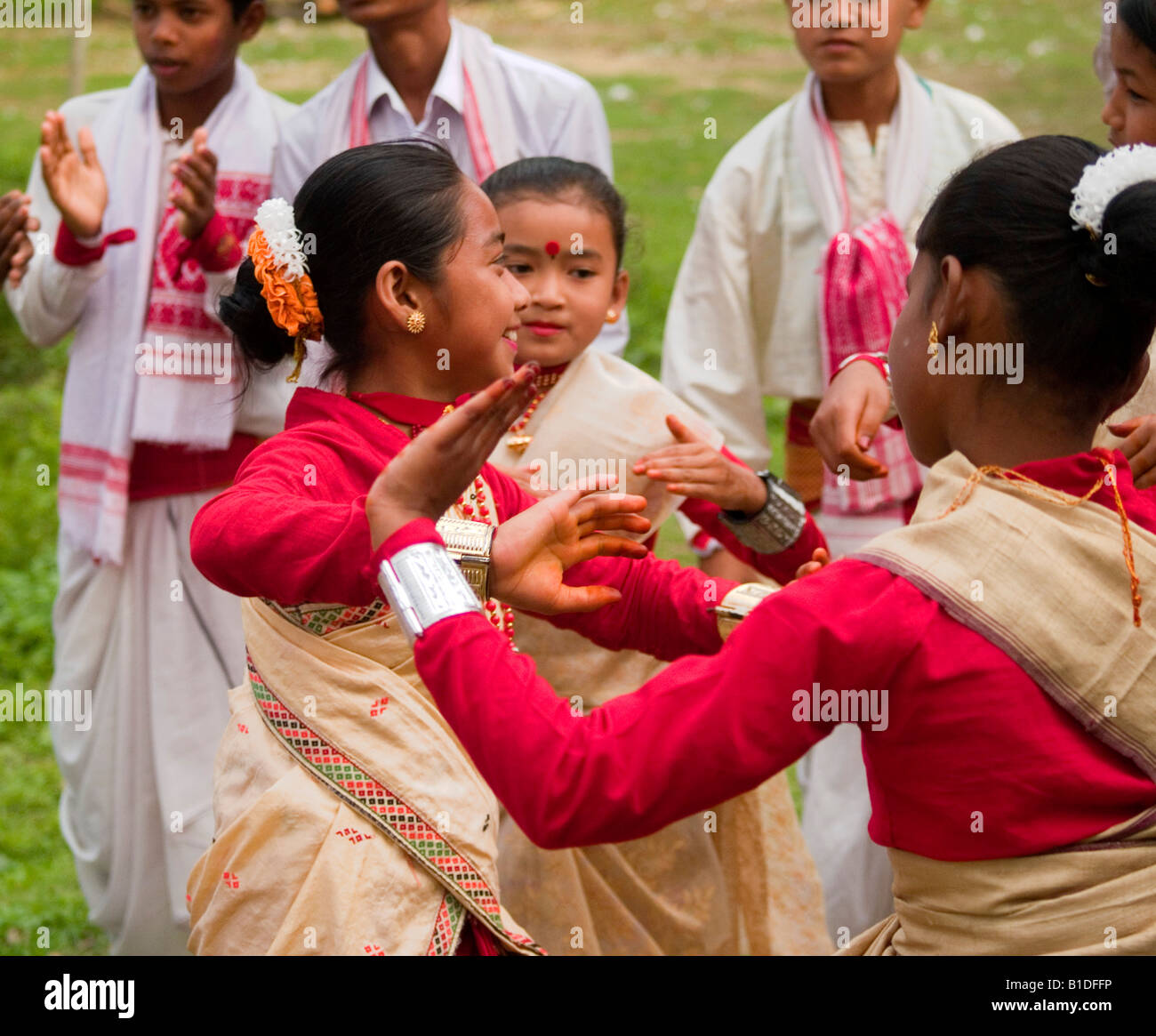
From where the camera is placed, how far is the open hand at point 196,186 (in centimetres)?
444

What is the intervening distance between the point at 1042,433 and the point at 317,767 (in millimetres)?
1303

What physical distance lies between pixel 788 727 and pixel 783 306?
2865mm

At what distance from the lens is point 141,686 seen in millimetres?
4926

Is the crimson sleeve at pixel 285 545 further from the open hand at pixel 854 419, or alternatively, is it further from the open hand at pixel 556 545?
the open hand at pixel 854 419

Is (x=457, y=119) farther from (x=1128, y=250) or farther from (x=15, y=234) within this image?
(x=1128, y=250)

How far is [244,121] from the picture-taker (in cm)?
484

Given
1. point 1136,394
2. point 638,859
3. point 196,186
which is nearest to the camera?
point 1136,394

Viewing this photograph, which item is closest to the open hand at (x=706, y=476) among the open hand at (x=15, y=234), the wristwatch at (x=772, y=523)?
the wristwatch at (x=772, y=523)

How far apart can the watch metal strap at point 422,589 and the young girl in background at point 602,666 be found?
135 cm

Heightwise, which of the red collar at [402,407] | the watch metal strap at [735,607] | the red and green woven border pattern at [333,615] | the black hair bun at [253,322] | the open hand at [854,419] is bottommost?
the watch metal strap at [735,607]

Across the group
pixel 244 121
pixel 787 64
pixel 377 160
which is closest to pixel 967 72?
pixel 787 64

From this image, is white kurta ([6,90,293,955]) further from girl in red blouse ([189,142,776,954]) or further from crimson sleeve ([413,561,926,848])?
crimson sleeve ([413,561,926,848])

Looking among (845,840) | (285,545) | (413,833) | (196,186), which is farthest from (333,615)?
(845,840)

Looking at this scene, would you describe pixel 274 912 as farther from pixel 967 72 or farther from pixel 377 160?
pixel 967 72
